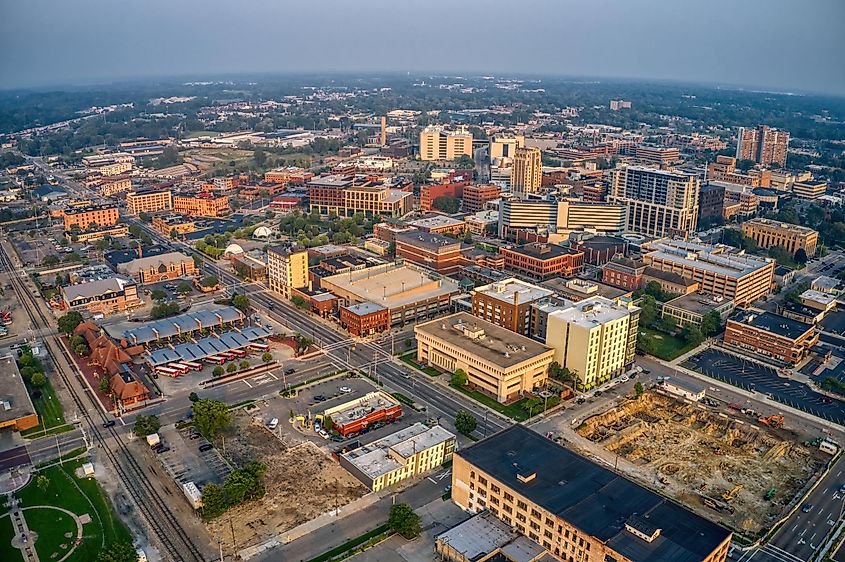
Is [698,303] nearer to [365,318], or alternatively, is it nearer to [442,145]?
[365,318]

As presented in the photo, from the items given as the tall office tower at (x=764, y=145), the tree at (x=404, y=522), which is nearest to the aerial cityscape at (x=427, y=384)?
the tree at (x=404, y=522)

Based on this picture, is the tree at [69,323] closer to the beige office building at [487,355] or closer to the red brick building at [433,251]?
the beige office building at [487,355]

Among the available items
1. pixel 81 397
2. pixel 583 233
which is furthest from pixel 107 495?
pixel 583 233

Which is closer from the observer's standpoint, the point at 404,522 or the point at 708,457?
the point at 404,522

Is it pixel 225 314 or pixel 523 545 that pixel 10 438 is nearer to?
pixel 225 314

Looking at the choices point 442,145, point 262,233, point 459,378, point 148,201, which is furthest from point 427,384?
point 442,145
